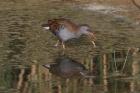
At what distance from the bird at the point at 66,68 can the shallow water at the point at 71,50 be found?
12 cm

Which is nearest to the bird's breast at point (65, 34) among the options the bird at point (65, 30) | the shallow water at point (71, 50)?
the bird at point (65, 30)

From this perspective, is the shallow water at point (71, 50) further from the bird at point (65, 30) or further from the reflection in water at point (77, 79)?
the bird at point (65, 30)

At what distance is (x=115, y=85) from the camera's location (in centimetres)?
902

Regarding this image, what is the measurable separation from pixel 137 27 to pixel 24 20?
2.52 metres

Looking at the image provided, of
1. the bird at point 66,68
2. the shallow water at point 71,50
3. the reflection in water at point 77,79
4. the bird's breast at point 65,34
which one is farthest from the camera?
the bird's breast at point 65,34

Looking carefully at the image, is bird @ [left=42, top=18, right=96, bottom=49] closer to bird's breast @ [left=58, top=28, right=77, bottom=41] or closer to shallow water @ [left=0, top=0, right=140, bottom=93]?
bird's breast @ [left=58, top=28, right=77, bottom=41]

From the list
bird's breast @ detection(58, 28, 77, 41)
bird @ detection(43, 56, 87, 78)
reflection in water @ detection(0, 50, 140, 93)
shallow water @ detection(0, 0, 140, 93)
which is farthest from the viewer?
bird's breast @ detection(58, 28, 77, 41)

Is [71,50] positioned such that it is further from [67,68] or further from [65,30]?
[67,68]

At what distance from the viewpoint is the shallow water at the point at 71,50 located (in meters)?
9.02

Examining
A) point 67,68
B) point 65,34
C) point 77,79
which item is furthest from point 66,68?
point 65,34

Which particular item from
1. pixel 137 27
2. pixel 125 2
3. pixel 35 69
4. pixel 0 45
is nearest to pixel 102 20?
pixel 137 27

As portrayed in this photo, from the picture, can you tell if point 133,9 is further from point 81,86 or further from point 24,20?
point 81,86

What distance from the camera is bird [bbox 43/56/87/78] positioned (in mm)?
9625

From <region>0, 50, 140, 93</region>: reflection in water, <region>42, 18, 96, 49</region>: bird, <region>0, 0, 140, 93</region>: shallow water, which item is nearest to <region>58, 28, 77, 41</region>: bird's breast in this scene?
A: <region>42, 18, 96, 49</region>: bird
